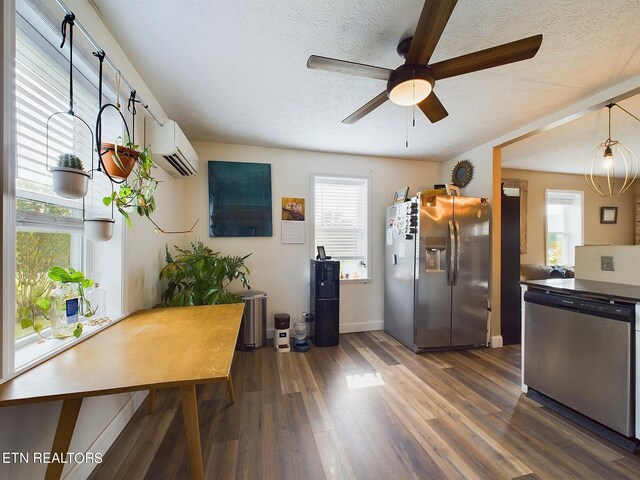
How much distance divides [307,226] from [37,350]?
2.60 m

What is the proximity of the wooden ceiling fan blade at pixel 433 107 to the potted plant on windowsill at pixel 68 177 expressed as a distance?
1.82m

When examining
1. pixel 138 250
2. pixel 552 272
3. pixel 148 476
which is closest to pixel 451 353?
pixel 552 272

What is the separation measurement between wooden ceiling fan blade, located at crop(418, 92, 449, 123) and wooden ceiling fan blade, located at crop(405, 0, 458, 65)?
297 mm

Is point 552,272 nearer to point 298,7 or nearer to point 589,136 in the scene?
point 589,136

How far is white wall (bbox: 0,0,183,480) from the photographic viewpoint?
93 cm

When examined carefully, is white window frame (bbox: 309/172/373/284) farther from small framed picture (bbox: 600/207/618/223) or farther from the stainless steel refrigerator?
small framed picture (bbox: 600/207/618/223)

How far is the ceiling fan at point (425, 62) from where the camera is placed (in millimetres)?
1137

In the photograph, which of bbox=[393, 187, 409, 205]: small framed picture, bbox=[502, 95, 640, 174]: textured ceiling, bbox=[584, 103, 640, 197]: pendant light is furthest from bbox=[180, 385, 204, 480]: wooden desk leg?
bbox=[584, 103, 640, 197]: pendant light

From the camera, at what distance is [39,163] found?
1.13 m

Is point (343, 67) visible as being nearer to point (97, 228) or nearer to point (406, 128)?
point (97, 228)

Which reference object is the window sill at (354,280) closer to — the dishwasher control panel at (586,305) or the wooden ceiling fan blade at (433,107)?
the dishwasher control panel at (586,305)

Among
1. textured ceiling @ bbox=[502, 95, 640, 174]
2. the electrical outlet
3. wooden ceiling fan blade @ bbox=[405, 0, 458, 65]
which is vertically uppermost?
textured ceiling @ bbox=[502, 95, 640, 174]

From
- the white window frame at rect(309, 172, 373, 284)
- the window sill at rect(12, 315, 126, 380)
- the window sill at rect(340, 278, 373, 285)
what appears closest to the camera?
the window sill at rect(12, 315, 126, 380)

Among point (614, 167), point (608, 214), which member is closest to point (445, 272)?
point (614, 167)
